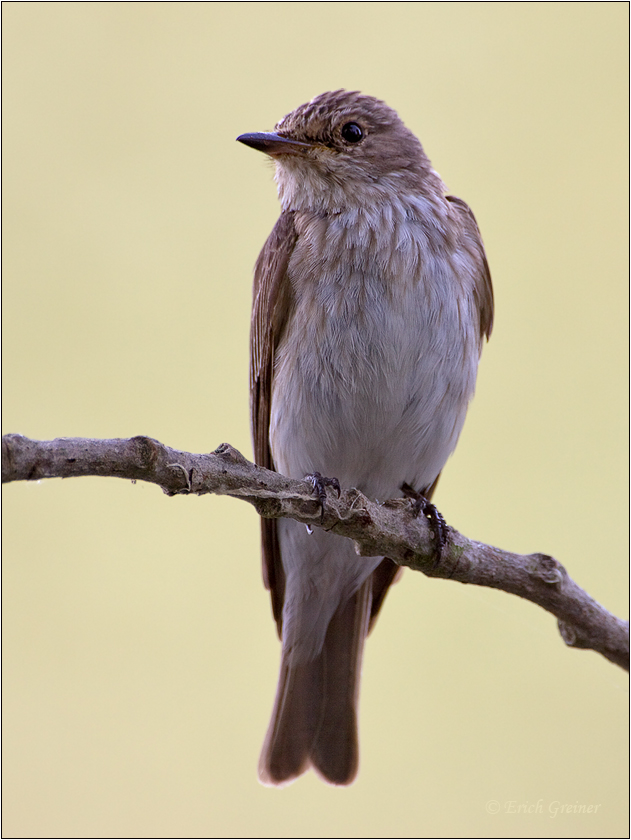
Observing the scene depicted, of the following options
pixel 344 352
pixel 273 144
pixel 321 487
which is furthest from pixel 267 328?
pixel 321 487

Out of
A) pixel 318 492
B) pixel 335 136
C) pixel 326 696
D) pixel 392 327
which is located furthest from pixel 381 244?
pixel 326 696

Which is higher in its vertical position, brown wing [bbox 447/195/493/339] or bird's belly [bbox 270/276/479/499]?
brown wing [bbox 447/195/493/339]

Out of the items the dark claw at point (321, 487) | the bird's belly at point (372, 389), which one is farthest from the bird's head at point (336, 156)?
the dark claw at point (321, 487)

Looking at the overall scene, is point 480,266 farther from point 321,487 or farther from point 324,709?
point 324,709

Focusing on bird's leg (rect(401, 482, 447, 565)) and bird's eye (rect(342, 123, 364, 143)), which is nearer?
bird's leg (rect(401, 482, 447, 565))

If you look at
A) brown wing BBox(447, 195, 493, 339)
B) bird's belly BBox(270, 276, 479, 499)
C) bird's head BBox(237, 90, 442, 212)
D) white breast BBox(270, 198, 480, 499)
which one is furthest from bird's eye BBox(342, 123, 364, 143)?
bird's belly BBox(270, 276, 479, 499)

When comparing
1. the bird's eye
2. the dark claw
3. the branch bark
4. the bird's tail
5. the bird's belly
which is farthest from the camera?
the bird's tail

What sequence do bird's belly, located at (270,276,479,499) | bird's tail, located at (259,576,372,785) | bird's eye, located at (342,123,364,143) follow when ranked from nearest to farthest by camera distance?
1. bird's belly, located at (270,276,479,499)
2. bird's eye, located at (342,123,364,143)
3. bird's tail, located at (259,576,372,785)

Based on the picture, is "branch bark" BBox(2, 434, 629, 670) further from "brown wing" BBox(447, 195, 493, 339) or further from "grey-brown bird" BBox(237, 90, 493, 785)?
"brown wing" BBox(447, 195, 493, 339)
